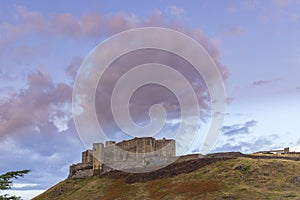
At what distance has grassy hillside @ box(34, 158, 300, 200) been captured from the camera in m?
61.8

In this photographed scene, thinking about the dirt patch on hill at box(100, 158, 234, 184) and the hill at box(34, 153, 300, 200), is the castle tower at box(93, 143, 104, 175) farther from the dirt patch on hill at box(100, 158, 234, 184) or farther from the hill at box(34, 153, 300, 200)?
the dirt patch on hill at box(100, 158, 234, 184)

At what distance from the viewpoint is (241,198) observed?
194 ft

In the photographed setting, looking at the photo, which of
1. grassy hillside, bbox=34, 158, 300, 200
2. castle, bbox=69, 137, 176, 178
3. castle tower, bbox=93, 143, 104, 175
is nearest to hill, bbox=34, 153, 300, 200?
grassy hillside, bbox=34, 158, 300, 200

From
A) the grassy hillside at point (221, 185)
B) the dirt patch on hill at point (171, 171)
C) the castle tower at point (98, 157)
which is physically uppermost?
the castle tower at point (98, 157)

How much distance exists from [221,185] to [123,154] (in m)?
40.5

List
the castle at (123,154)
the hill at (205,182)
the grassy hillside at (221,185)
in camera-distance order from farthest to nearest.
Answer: the castle at (123,154), the hill at (205,182), the grassy hillside at (221,185)

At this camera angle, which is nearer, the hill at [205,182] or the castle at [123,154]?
the hill at [205,182]

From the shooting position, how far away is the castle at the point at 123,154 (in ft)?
316

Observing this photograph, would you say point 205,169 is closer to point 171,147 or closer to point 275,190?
point 275,190

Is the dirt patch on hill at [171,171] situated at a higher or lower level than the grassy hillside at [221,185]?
higher

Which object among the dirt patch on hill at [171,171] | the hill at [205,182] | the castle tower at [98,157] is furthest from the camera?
the castle tower at [98,157]

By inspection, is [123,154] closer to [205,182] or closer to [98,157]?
[98,157]

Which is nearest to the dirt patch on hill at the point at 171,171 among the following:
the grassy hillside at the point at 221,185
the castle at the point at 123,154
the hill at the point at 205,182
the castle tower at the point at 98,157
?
the hill at the point at 205,182

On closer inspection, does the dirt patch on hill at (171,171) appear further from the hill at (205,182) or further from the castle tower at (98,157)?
the castle tower at (98,157)
